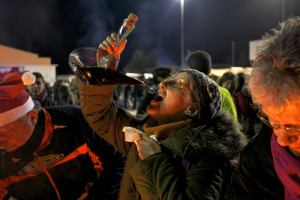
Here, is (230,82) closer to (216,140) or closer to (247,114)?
(247,114)

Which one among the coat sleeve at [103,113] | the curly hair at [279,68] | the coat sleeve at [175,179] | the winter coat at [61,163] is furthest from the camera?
the winter coat at [61,163]

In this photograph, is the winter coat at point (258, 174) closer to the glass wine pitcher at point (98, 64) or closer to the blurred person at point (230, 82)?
the glass wine pitcher at point (98, 64)

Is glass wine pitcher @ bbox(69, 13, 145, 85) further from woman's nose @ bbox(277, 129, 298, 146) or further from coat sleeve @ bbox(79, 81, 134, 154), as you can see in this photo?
woman's nose @ bbox(277, 129, 298, 146)

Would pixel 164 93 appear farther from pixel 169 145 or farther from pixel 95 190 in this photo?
pixel 95 190

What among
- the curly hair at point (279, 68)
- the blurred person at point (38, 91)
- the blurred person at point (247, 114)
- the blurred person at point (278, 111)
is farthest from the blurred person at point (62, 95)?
the curly hair at point (279, 68)

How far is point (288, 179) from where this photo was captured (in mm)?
1114

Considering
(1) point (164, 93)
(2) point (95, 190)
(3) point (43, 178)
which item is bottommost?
(2) point (95, 190)

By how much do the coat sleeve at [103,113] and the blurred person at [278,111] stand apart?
43.9 inches

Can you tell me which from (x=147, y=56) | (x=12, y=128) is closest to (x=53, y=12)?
(x=147, y=56)

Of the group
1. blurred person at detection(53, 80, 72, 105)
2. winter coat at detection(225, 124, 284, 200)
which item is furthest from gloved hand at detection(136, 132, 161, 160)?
blurred person at detection(53, 80, 72, 105)

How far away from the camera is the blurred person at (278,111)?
1009 millimetres

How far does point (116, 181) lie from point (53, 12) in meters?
29.7

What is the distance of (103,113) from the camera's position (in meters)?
2.08

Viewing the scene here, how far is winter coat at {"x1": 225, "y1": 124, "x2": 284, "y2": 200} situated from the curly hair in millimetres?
283
